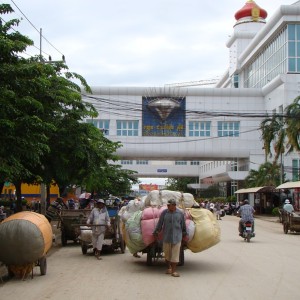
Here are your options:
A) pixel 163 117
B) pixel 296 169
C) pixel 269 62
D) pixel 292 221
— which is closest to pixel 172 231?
pixel 292 221

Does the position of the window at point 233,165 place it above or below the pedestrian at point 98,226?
above

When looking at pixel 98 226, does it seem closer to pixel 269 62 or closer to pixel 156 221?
pixel 156 221

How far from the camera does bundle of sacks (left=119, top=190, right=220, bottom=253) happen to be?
11844 millimetres

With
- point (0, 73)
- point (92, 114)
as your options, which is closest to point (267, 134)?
point (92, 114)

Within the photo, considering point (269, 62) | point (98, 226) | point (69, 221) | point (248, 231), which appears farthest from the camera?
point (269, 62)

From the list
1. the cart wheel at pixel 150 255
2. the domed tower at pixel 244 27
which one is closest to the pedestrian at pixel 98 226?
the cart wheel at pixel 150 255

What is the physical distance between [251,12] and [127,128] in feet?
111

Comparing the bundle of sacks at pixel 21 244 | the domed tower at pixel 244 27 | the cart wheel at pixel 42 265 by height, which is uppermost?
the domed tower at pixel 244 27

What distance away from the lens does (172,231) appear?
36.9ft

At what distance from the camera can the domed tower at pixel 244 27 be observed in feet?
271

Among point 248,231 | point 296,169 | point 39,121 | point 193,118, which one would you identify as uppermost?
point 193,118

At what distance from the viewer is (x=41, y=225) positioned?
35.6ft

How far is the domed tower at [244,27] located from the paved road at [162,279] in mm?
70428

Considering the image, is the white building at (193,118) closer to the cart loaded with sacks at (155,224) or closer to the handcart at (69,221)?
the handcart at (69,221)
